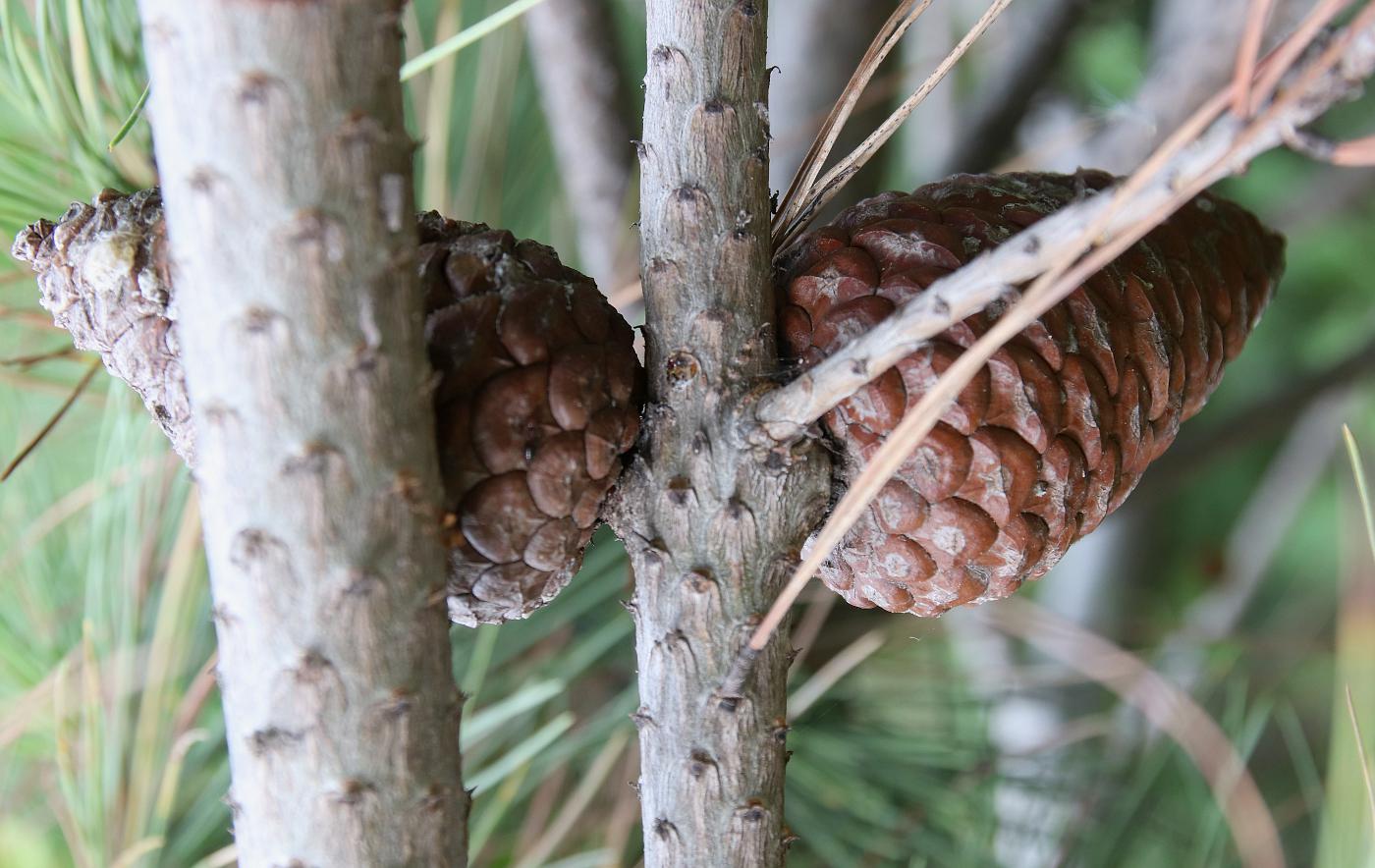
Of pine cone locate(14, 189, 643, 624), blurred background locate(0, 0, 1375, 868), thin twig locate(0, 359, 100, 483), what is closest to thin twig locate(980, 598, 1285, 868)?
blurred background locate(0, 0, 1375, 868)

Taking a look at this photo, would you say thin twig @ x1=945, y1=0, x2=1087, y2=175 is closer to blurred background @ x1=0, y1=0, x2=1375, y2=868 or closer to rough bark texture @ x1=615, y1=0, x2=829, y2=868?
blurred background @ x1=0, y1=0, x2=1375, y2=868

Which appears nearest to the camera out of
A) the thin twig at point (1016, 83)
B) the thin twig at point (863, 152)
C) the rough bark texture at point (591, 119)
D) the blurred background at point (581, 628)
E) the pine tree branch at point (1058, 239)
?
the pine tree branch at point (1058, 239)

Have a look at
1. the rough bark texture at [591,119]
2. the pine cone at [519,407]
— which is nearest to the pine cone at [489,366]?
the pine cone at [519,407]

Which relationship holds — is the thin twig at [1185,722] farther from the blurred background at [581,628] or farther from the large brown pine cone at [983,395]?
the large brown pine cone at [983,395]

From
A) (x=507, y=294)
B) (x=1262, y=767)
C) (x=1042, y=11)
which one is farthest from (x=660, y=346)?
(x=1262, y=767)

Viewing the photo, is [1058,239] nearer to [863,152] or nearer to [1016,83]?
[863,152]

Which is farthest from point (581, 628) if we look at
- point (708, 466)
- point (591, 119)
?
point (708, 466)
